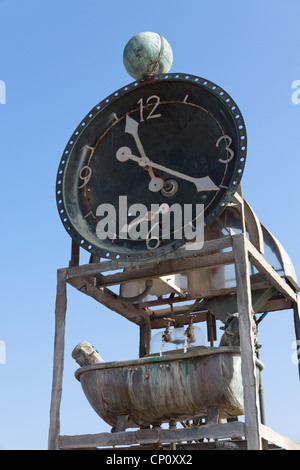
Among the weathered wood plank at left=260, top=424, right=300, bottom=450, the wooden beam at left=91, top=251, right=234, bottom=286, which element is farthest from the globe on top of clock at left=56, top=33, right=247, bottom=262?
the weathered wood plank at left=260, top=424, right=300, bottom=450

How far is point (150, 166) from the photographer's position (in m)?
13.0

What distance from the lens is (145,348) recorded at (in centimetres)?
1475

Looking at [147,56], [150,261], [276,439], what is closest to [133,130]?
[147,56]

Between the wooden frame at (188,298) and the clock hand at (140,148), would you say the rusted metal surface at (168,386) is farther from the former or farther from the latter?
the clock hand at (140,148)

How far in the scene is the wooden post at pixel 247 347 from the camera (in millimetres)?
10430

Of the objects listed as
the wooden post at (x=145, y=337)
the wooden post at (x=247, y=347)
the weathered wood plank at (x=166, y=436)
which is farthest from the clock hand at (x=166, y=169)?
the weathered wood plank at (x=166, y=436)

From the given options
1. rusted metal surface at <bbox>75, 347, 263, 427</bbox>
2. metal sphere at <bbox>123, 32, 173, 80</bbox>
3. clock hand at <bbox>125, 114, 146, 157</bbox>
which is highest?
metal sphere at <bbox>123, 32, 173, 80</bbox>

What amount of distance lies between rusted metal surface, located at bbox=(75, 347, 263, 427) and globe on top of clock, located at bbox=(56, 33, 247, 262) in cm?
167

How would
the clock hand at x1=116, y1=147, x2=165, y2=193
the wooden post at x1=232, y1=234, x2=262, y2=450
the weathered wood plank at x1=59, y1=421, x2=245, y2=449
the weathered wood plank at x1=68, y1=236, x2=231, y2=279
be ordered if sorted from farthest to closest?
1. the clock hand at x1=116, y1=147, x2=165, y2=193
2. the weathered wood plank at x1=68, y1=236, x2=231, y2=279
3. the weathered wood plank at x1=59, y1=421, x2=245, y2=449
4. the wooden post at x1=232, y1=234, x2=262, y2=450

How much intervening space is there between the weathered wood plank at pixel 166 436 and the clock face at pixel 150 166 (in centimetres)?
267

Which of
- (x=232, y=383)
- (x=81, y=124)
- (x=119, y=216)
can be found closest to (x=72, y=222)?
(x=119, y=216)

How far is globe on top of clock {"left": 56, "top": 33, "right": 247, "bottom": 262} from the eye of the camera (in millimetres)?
12141

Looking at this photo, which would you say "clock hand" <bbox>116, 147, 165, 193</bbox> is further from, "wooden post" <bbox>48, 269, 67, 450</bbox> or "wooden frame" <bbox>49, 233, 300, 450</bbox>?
"wooden post" <bbox>48, 269, 67, 450</bbox>

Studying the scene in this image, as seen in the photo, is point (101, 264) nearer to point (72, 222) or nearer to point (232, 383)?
point (72, 222)
